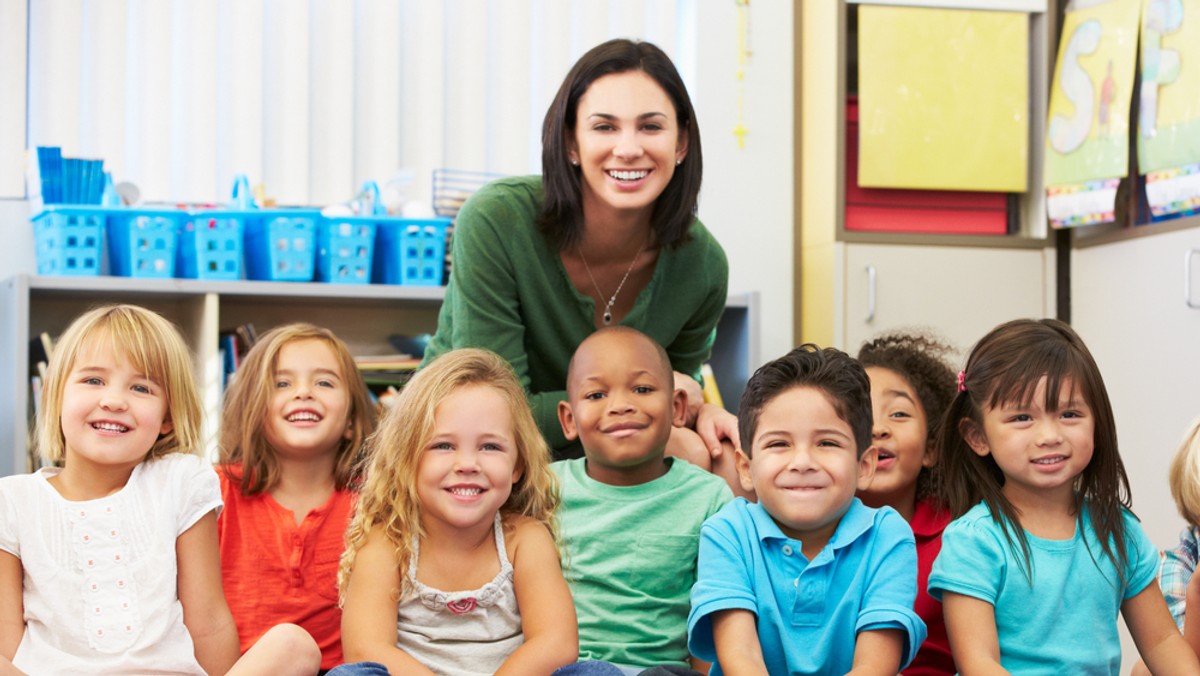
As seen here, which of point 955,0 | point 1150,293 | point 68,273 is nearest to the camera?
point 68,273

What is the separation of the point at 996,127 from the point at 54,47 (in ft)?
7.86

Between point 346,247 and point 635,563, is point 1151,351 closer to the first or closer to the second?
point 635,563

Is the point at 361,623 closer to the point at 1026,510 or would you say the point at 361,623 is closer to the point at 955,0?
the point at 1026,510

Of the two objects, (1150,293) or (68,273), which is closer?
(68,273)

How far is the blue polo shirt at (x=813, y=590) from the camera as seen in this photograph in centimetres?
148

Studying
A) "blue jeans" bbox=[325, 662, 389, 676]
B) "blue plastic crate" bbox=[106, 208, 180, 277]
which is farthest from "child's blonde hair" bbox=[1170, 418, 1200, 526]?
"blue plastic crate" bbox=[106, 208, 180, 277]

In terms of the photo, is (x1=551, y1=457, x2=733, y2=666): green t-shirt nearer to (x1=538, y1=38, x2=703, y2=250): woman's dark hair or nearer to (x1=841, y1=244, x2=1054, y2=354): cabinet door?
(x1=538, y1=38, x2=703, y2=250): woman's dark hair

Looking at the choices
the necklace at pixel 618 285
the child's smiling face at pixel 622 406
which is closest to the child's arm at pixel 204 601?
the child's smiling face at pixel 622 406

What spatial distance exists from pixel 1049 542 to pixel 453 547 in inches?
29.5

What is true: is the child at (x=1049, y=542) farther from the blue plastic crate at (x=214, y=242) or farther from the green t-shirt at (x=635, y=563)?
the blue plastic crate at (x=214, y=242)

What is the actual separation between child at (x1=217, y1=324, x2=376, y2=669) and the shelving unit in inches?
30.5

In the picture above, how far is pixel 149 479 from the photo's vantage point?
1568 millimetres

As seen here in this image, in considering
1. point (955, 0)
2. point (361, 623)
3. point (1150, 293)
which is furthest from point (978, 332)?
point (361, 623)

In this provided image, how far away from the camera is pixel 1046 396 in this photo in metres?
1.54
